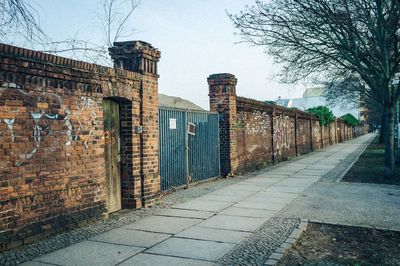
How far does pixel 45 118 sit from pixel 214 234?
3.18 metres

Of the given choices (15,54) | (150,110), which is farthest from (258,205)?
(15,54)

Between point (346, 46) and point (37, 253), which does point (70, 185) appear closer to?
point (37, 253)

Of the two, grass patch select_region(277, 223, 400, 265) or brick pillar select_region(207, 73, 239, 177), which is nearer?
A: grass patch select_region(277, 223, 400, 265)

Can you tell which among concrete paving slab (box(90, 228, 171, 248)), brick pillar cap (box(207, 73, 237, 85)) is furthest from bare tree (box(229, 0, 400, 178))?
concrete paving slab (box(90, 228, 171, 248))

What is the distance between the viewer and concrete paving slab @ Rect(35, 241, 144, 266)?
13.6 feet

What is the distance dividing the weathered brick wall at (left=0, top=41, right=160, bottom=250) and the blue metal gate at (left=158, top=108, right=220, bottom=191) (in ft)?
5.02

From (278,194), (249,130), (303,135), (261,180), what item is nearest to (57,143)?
(278,194)

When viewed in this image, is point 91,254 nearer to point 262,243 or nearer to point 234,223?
point 262,243

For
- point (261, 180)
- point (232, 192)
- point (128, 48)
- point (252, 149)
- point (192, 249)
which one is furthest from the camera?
point (252, 149)

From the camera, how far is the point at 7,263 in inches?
160

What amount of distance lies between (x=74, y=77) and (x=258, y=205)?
461 centimetres

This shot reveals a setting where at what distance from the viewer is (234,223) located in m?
5.93

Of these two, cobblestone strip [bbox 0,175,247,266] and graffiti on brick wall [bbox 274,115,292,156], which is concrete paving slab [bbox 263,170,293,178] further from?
cobblestone strip [bbox 0,175,247,266]

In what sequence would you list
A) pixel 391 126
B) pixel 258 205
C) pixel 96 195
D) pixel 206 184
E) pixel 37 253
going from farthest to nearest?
pixel 391 126, pixel 206 184, pixel 258 205, pixel 96 195, pixel 37 253
